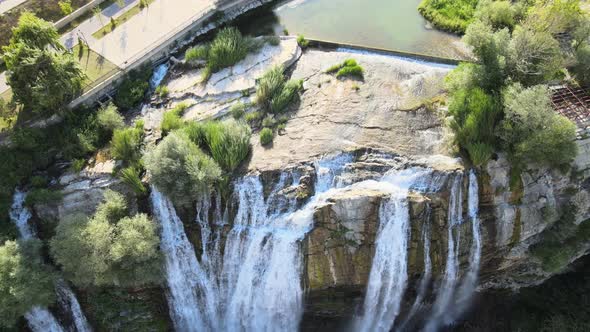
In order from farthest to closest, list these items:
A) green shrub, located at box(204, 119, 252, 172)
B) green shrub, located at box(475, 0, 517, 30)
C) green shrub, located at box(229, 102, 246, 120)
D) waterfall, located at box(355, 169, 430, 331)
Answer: green shrub, located at box(475, 0, 517, 30) < green shrub, located at box(229, 102, 246, 120) < green shrub, located at box(204, 119, 252, 172) < waterfall, located at box(355, 169, 430, 331)

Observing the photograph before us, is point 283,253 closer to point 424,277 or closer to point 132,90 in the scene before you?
point 424,277

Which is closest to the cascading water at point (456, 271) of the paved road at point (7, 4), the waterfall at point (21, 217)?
the waterfall at point (21, 217)

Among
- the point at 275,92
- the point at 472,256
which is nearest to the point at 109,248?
the point at 275,92

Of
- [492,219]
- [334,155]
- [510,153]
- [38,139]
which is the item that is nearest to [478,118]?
[510,153]

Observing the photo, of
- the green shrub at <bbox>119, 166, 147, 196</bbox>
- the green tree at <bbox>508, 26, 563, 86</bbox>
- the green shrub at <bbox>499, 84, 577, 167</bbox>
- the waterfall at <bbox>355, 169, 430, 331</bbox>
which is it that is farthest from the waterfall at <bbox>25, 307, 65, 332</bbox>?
the green tree at <bbox>508, 26, 563, 86</bbox>

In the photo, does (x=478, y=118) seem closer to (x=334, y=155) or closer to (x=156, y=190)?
(x=334, y=155)

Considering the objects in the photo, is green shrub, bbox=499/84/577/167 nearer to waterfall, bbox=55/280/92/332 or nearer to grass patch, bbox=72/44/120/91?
grass patch, bbox=72/44/120/91

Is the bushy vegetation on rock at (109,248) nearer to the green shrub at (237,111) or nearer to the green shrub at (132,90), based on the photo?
the green shrub at (132,90)
